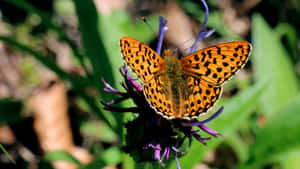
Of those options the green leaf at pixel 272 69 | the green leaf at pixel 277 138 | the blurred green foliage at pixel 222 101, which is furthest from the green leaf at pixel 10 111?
the green leaf at pixel 272 69

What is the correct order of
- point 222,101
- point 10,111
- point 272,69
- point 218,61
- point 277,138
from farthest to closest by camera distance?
point 272,69, point 222,101, point 10,111, point 277,138, point 218,61

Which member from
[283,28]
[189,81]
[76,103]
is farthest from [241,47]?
[283,28]

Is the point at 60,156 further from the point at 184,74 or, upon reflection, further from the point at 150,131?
the point at 184,74

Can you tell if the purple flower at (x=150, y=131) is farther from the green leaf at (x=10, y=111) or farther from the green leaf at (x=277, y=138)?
the green leaf at (x=10, y=111)

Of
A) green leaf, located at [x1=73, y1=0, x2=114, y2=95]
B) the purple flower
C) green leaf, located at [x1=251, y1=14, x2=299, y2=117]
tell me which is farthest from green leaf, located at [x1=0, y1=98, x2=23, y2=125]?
green leaf, located at [x1=251, y1=14, x2=299, y2=117]

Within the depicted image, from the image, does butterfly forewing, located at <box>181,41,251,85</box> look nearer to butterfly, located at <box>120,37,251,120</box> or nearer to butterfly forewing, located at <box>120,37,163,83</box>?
butterfly, located at <box>120,37,251,120</box>

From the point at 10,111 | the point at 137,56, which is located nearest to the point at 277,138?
the point at 137,56

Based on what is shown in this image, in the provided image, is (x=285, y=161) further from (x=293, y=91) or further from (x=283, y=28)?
(x=283, y=28)
